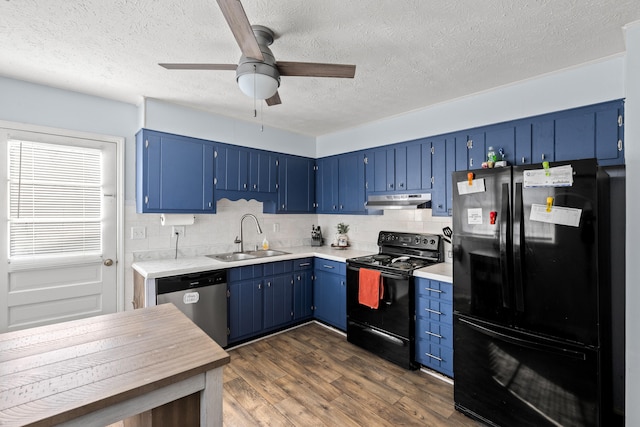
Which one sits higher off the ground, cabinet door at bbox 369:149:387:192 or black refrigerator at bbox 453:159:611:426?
cabinet door at bbox 369:149:387:192

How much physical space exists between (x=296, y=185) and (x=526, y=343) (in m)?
3.07

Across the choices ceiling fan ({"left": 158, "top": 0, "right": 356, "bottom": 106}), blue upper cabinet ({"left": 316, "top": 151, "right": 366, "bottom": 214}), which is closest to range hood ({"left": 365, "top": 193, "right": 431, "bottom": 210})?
blue upper cabinet ({"left": 316, "top": 151, "right": 366, "bottom": 214})

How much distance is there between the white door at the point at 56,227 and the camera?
2529 mm

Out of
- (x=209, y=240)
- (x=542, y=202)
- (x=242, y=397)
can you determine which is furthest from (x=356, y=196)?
(x=242, y=397)

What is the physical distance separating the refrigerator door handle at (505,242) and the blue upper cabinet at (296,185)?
2.66 m

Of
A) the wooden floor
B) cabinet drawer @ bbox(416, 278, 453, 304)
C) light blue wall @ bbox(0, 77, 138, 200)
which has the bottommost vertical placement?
the wooden floor

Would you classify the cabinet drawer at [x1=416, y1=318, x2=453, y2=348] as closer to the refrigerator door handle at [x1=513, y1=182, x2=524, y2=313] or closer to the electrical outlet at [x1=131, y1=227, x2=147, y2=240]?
the refrigerator door handle at [x1=513, y1=182, x2=524, y2=313]

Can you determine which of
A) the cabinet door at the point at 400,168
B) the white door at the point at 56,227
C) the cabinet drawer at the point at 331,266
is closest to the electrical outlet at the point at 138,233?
the white door at the point at 56,227

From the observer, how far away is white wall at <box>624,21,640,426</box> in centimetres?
173

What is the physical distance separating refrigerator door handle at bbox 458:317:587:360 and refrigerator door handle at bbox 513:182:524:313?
0.63 feet

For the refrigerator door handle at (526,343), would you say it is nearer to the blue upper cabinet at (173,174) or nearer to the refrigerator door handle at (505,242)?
the refrigerator door handle at (505,242)

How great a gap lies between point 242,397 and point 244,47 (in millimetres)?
2448

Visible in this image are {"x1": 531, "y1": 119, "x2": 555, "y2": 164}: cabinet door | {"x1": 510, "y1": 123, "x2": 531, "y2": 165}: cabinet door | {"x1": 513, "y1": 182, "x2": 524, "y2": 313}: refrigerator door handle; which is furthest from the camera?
{"x1": 510, "y1": 123, "x2": 531, "y2": 165}: cabinet door

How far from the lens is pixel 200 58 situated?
2164mm
